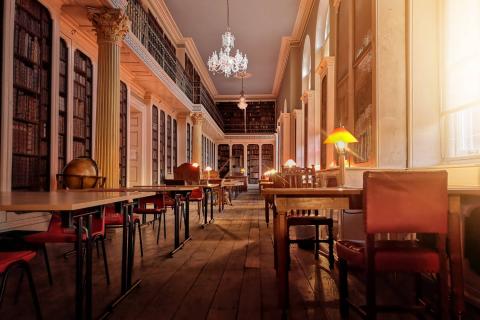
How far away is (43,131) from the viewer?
5215mm

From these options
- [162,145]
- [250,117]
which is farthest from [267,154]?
[162,145]

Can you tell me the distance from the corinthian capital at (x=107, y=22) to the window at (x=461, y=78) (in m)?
4.26

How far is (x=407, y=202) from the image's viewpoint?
1907mm

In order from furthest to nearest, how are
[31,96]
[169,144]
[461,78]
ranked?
[169,144]
[31,96]
[461,78]

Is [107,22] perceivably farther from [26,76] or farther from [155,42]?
[155,42]

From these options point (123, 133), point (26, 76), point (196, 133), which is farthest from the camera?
point (196, 133)

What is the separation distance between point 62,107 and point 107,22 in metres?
1.53

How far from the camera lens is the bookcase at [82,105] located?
20.5 feet

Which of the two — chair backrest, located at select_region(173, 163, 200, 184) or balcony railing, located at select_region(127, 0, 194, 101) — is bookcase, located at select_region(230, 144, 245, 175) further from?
chair backrest, located at select_region(173, 163, 200, 184)

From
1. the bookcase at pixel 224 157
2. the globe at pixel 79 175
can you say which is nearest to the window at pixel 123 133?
the globe at pixel 79 175

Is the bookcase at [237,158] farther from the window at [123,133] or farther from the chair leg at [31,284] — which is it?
the chair leg at [31,284]

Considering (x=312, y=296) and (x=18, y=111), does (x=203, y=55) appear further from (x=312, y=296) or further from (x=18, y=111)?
(x=312, y=296)

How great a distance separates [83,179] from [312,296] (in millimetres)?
3392

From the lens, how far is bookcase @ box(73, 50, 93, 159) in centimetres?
626
